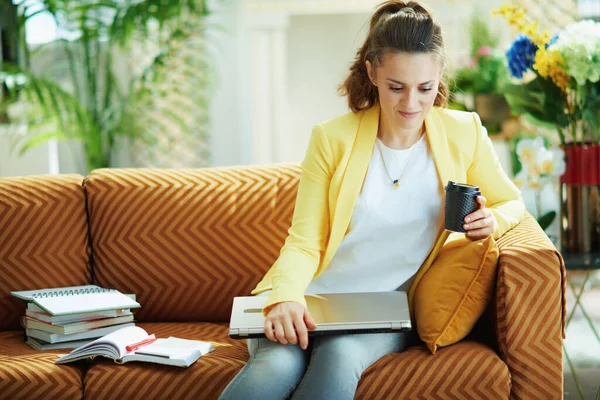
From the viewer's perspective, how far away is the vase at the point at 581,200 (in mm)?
2352

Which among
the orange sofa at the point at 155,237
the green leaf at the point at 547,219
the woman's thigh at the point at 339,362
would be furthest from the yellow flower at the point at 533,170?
the woman's thigh at the point at 339,362

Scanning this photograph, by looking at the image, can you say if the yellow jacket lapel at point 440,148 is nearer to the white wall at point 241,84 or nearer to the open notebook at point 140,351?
the open notebook at point 140,351

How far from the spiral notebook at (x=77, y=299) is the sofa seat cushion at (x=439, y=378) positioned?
65cm

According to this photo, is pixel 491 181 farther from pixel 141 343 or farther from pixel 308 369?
pixel 141 343

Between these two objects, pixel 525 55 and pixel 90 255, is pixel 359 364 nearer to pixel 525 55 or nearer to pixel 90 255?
pixel 90 255

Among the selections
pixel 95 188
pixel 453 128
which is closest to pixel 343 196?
pixel 453 128

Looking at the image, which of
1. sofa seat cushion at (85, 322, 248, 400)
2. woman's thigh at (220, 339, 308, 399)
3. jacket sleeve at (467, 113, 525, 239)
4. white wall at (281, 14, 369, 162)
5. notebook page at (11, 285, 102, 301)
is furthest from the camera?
white wall at (281, 14, 369, 162)

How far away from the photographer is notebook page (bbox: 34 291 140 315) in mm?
1985

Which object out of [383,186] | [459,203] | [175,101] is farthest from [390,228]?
[175,101]

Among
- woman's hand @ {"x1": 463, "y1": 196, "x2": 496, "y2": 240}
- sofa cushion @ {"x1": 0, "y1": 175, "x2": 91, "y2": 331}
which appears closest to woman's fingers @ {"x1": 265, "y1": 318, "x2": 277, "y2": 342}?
woman's hand @ {"x1": 463, "y1": 196, "x2": 496, "y2": 240}

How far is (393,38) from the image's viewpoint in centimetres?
177

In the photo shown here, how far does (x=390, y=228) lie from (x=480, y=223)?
0.21 m

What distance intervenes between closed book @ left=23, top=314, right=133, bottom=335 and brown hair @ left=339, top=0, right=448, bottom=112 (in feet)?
2.73

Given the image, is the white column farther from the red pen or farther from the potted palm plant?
the red pen
